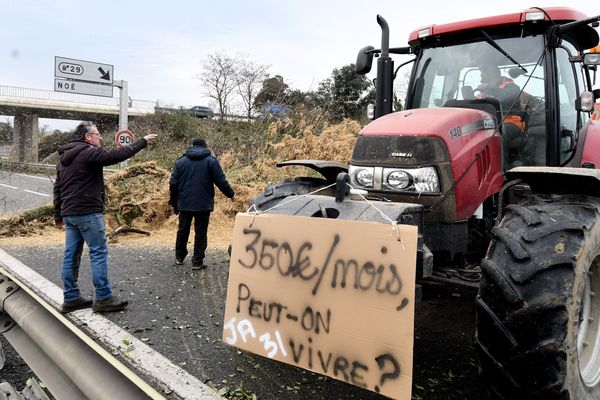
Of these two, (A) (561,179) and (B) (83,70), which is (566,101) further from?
(B) (83,70)

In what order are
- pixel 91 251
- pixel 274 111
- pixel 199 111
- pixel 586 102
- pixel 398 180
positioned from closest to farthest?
pixel 398 180 < pixel 586 102 < pixel 91 251 < pixel 274 111 < pixel 199 111

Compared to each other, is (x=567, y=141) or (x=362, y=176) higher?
(x=567, y=141)

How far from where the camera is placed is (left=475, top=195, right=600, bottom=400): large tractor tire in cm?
238

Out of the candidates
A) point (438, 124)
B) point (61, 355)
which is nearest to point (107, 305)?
point (61, 355)

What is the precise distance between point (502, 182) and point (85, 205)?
3805 mm

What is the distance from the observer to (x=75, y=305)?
475 centimetres

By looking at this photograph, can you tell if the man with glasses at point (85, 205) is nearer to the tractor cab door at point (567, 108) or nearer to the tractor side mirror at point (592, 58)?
the tractor cab door at point (567, 108)

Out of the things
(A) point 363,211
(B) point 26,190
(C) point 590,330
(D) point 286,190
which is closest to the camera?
(A) point 363,211

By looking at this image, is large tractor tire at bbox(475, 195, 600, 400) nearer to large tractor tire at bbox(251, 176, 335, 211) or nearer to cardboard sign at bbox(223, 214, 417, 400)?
cardboard sign at bbox(223, 214, 417, 400)

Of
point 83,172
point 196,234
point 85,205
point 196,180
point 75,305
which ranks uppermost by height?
point 83,172

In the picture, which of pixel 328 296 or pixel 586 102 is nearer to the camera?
pixel 328 296

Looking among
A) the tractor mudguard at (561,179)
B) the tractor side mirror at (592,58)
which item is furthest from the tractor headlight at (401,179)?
the tractor side mirror at (592,58)

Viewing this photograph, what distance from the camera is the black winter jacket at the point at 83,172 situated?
458cm

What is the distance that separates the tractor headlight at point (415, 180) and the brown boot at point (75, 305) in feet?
11.0
